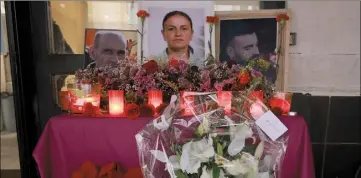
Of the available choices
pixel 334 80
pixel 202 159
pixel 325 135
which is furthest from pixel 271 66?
pixel 202 159

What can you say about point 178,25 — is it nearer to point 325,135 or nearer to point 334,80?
point 334,80

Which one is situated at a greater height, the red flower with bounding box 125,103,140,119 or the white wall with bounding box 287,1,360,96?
the white wall with bounding box 287,1,360,96

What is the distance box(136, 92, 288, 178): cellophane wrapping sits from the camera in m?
0.66

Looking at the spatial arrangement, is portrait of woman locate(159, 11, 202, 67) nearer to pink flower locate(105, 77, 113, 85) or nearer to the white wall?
pink flower locate(105, 77, 113, 85)

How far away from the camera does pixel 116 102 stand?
160 centimetres

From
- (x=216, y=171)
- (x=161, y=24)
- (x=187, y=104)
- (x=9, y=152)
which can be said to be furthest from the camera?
(x=9, y=152)

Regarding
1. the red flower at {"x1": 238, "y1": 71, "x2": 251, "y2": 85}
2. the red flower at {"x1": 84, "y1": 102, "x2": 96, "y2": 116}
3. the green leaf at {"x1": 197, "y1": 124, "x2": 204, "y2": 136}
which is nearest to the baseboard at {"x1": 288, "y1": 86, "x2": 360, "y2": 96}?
the red flower at {"x1": 238, "y1": 71, "x2": 251, "y2": 85}

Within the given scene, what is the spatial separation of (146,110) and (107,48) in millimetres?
855

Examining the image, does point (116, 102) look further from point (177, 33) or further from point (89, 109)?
point (177, 33)

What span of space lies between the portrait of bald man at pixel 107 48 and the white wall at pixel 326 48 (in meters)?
1.39

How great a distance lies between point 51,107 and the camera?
2232 millimetres

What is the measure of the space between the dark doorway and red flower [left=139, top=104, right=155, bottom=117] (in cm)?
94

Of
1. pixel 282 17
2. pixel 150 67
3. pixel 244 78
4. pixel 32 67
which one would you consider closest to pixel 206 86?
pixel 244 78

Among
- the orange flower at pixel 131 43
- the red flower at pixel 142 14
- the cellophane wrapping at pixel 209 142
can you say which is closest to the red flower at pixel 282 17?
the red flower at pixel 142 14
